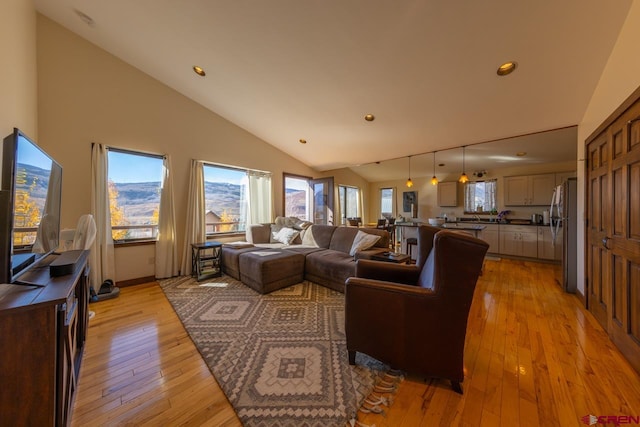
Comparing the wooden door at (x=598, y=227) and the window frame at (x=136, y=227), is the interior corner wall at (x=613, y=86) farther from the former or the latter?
the window frame at (x=136, y=227)

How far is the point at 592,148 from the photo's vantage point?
8.16 feet

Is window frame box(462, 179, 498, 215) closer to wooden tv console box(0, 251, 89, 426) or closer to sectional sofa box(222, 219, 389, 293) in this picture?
sectional sofa box(222, 219, 389, 293)

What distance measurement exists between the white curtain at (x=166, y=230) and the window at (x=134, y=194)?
0.15 metres

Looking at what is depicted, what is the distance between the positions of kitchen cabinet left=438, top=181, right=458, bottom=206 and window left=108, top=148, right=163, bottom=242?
6.81 meters

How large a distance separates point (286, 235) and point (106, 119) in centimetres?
326

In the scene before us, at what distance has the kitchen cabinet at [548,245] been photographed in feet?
15.0

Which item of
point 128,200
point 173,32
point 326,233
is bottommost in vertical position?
point 326,233

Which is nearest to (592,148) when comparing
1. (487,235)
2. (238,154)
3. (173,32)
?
(487,235)

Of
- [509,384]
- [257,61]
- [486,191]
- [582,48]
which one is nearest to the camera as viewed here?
[509,384]

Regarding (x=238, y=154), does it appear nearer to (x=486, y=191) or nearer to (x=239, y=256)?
(x=239, y=256)

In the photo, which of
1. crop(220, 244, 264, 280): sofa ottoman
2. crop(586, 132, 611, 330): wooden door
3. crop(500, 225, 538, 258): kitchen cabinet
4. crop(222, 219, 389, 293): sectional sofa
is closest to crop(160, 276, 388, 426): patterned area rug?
crop(222, 219, 389, 293): sectional sofa

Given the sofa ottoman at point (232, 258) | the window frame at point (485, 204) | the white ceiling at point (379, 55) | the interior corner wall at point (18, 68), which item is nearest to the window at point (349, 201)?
the window frame at point (485, 204)

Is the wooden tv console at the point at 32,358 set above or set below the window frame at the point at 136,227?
below

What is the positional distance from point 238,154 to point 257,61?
2.25 meters
